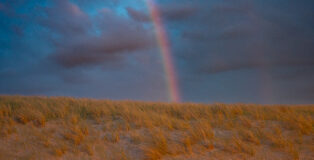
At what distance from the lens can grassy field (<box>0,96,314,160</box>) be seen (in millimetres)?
6586

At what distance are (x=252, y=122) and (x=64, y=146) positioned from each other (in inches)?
276

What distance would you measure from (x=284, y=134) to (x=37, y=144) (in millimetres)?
8200

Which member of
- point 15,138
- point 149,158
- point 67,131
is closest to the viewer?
point 149,158

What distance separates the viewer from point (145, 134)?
25.9 feet

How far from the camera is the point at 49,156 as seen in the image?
21.1 feet

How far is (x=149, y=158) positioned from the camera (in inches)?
249

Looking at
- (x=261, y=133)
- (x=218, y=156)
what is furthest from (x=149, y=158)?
(x=261, y=133)

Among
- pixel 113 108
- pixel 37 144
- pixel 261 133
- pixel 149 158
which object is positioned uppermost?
pixel 113 108

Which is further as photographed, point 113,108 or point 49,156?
point 113,108

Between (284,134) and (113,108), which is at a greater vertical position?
(113,108)

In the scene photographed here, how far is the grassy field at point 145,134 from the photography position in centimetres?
659

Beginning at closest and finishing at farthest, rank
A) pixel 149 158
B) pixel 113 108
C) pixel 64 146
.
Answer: pixel 149 158
pixel 64 146
pixel 113 108

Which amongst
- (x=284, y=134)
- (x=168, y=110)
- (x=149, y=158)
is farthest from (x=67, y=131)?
(x=284, y=134)

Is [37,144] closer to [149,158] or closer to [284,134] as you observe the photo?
[149,158]
